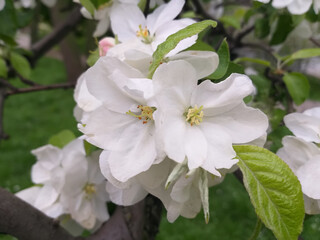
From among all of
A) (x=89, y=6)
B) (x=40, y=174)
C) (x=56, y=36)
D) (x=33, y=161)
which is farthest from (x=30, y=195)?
(x=33, y=161)

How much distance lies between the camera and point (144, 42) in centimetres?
77

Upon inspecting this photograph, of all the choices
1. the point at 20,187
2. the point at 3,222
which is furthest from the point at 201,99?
the point at 20,187

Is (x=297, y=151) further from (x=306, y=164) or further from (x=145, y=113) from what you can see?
(x=145, y=113)

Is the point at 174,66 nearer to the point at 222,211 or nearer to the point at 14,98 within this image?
the point at 222,211

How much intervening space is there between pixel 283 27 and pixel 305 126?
2.03 feet

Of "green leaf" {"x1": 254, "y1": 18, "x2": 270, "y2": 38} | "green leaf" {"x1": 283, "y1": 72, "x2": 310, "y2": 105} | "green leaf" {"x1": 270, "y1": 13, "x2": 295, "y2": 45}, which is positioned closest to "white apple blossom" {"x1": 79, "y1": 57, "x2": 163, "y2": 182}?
"green leaf" {"x1": 283, "y1": 72, "x2": 310, "y2": 105}

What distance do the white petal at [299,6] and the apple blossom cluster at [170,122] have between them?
0.42 m

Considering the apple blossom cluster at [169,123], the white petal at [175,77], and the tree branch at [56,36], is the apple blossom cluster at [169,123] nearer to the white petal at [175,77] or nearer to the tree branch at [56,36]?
the white petal at [175,77]

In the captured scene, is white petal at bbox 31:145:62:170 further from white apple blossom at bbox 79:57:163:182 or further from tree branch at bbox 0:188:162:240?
white apple blossom at bbox 79:57:163:182

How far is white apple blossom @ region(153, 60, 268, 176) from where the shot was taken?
558 millimetres

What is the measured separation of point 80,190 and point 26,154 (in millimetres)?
3159

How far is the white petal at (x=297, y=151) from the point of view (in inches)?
28.9

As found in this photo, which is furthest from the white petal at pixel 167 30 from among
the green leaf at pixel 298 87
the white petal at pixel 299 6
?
the green leaf at pixel 298 87

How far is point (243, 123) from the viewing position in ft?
2.01
